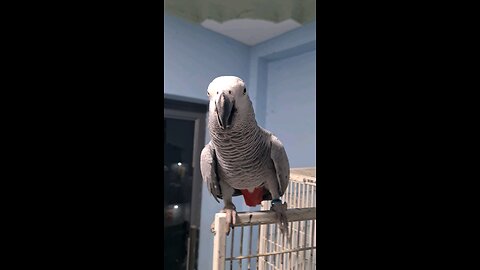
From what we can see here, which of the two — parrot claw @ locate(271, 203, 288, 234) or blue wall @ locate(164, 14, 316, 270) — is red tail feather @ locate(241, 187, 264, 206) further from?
blue wall @ locate(164, 14, 316, 270)

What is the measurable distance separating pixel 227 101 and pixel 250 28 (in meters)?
1.15

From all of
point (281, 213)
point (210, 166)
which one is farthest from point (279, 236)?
point (210, 166)

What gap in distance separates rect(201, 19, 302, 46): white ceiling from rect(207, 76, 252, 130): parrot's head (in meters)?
1.00

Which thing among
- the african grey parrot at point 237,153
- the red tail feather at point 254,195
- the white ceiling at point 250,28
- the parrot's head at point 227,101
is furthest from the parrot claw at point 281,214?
the white ceiling at point 250,28

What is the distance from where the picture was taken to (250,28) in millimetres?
1735

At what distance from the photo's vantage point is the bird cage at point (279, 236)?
0.73 m

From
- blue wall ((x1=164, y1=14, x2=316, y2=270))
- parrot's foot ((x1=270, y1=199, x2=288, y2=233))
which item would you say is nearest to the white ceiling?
blue wall ((x1=164, y1=14, x2=316, y2=270))

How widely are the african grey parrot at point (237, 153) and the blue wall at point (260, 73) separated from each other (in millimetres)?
820
